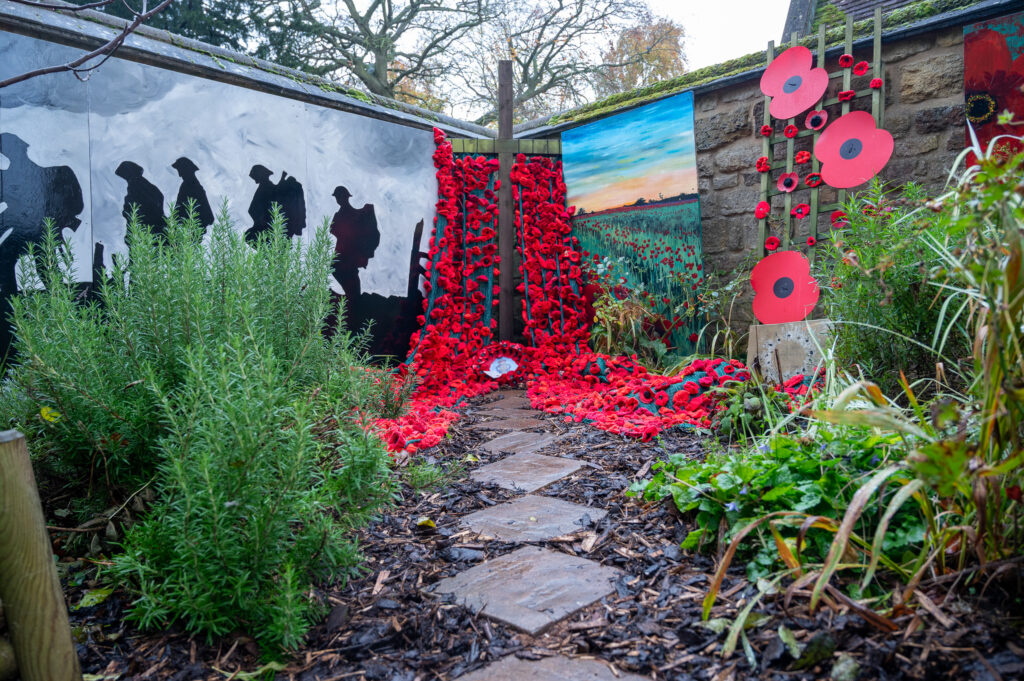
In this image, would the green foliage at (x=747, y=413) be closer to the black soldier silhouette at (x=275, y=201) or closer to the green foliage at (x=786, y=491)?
the green foliage at (x=786, y=491)

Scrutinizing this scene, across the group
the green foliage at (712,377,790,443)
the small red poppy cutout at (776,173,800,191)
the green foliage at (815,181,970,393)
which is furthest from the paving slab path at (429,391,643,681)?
the small red poppy cutout at (776,173,800,191)

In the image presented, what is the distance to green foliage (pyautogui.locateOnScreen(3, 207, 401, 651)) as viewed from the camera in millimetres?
1243

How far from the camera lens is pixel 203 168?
150 inches

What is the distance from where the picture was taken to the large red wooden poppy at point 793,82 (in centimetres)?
394

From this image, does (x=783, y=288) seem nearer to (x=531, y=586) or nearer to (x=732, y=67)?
(x=732, y=67)

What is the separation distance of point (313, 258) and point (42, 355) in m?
1.03

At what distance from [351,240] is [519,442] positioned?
231 cm

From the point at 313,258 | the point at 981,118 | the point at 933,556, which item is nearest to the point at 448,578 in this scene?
the point at 933,556

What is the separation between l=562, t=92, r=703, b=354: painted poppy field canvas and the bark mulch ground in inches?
113

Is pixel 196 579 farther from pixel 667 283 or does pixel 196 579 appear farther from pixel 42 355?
pixel 667 283

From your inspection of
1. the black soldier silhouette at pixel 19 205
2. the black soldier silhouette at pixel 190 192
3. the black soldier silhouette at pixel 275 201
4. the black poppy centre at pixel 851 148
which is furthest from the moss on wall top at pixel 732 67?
the black soldier silhouette at pixel 19 205

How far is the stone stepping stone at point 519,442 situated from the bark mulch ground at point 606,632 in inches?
38.6

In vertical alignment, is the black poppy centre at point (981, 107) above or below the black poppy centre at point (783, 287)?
above

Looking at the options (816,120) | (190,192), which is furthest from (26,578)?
(816,120)
